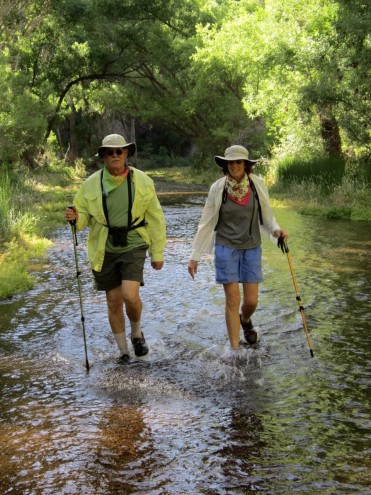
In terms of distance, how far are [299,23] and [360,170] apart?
7120mm

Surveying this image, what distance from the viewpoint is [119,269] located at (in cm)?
652

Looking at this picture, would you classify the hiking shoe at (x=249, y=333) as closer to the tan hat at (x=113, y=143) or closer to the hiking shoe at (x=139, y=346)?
the hiking shoe at (x=139, y=346)

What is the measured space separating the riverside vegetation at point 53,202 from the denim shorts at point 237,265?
13.5 feet

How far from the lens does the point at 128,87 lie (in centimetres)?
4400

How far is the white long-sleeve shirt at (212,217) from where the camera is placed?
255 inches

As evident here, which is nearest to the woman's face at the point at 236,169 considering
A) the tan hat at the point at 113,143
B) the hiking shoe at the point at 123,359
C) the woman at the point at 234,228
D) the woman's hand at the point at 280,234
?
the woman at the point at 234,228

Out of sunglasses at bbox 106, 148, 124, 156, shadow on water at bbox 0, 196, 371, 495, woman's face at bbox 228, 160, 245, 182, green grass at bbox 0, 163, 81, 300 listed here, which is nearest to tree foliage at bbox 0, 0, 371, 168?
green grass at bbox 0, 163, 81, 300

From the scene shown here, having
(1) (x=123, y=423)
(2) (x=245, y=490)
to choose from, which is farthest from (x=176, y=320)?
(2) (x=245, y=490)

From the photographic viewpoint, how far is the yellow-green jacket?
6266mm

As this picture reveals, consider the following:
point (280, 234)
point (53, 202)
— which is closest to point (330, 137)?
point (53, 202)

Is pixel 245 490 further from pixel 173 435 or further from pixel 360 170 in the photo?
pixel 360 170

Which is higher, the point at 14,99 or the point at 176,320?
the point at 14,99

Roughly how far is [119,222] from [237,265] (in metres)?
1.22

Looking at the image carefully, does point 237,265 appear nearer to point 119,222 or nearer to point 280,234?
point 280,234
